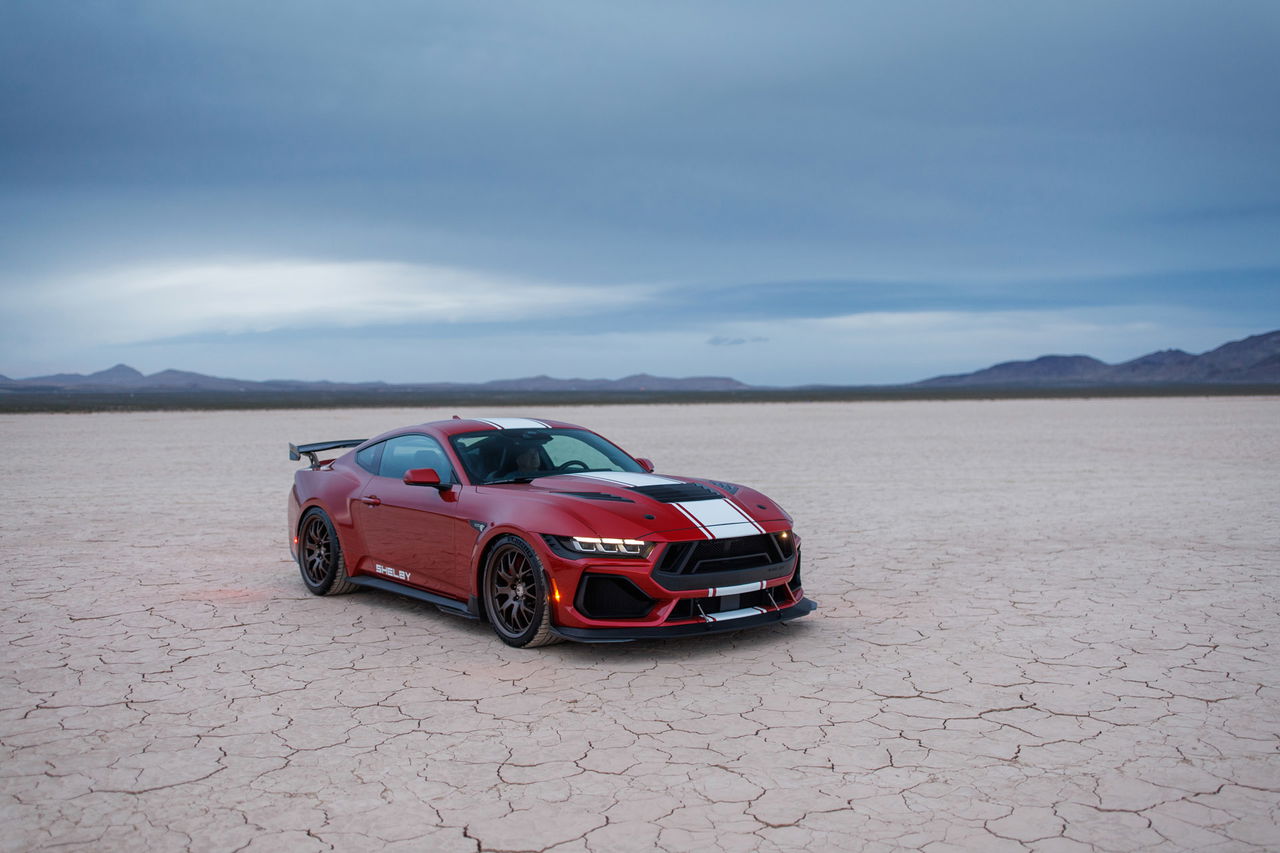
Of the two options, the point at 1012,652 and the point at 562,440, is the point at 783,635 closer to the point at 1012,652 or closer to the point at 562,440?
the point at 1012,652

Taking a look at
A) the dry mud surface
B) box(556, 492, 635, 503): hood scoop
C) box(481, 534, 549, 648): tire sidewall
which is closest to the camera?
the dry mud surface

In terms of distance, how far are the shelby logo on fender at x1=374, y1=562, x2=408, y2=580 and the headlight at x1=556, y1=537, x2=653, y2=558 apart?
1832 millimetres

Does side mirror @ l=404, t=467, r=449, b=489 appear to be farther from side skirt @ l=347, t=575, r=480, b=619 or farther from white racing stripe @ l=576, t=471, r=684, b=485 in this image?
white racing stripe @ l=576, t=471, r=684, b=485

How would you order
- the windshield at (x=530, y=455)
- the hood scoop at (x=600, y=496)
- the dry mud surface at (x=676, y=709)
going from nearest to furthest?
the dry mud surface at (x=676, y=709) < the hood scoop at (x=600, y=496) < the windshield at (x=530, y=455)

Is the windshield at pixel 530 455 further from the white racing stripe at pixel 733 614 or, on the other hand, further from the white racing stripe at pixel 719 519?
the white racing stripe at pixel 733 614

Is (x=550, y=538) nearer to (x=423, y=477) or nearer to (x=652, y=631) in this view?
(x=652, y=631)

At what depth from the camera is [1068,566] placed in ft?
30.3

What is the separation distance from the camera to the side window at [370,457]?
311 inches

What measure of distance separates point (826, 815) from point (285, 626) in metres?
4.43

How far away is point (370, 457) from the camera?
8016 millimetres

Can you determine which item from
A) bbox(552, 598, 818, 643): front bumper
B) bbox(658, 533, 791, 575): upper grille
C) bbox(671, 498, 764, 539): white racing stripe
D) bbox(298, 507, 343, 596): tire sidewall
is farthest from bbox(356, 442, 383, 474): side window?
bbox(658, 533, 791, 575): upper grille

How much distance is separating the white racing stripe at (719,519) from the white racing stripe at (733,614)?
1.47ft

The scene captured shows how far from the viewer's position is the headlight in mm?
5980

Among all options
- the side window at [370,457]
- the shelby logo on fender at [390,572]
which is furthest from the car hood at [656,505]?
the side window at [370,457]
